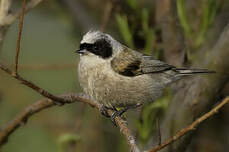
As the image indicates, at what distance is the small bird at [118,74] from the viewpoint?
422cm

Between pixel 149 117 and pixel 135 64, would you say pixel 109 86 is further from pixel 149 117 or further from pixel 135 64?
pixel 149 117

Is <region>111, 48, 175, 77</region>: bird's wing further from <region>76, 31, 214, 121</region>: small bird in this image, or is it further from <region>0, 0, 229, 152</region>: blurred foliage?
<region>0, 0, 229, 152</region>: blurred foliage

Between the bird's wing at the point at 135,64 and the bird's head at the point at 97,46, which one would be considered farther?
the bird's wing at the point at 135,64

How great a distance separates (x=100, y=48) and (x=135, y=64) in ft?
1.75

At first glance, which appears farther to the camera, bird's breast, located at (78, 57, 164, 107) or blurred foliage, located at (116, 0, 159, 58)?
blurred foliage, located at (116, 0, 159, 58)

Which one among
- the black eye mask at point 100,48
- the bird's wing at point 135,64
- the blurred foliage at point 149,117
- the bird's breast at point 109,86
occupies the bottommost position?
the blurred foliage at point 149,117

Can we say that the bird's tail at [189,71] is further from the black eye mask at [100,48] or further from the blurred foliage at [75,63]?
the black eye mask at [100,48]

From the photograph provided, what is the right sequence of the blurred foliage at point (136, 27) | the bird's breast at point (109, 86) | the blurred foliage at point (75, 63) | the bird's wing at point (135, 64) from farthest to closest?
1. the blurred foliage at point (136, 27)
2. the blurred foliage at point (75, 63)
3. the bird's wing at point (135, 64)
4. the bird's breast at point (109, 86)

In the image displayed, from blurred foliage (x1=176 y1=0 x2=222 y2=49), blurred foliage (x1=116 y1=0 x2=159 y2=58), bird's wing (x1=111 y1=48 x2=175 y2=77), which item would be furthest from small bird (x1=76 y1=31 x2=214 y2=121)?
blurred foliage (x1=176 y1=0 x2=222 y2=49)

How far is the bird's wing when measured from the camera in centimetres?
448

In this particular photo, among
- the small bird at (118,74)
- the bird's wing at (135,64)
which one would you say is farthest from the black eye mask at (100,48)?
the bird's wing at (135,64)

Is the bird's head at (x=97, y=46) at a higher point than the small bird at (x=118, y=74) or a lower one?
higher

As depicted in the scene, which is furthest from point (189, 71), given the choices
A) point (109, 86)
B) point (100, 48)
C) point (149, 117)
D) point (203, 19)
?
point (100, 48)

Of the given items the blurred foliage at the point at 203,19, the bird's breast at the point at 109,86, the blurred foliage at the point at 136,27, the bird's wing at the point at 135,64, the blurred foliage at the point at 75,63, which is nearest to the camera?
the bird's breast at the point at 109,86
